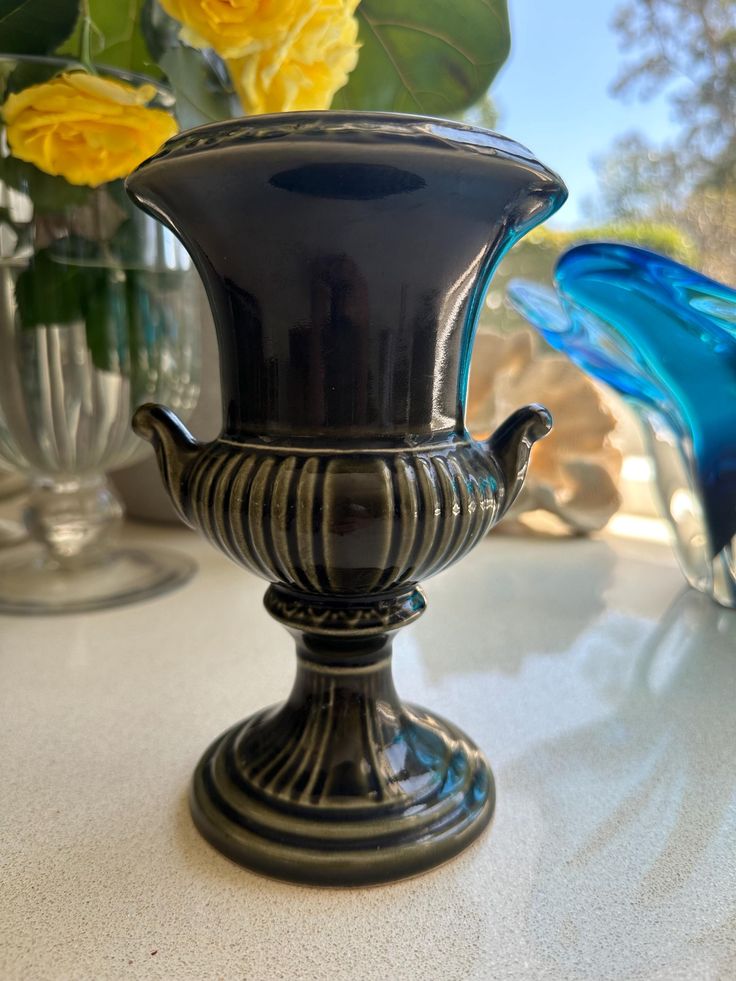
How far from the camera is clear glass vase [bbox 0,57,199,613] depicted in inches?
20.6

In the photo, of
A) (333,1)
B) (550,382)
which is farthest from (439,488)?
(550,382)

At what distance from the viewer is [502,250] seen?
1.02 ft

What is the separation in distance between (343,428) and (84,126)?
0.28m

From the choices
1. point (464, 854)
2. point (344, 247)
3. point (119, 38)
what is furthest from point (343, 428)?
point (119, 38)

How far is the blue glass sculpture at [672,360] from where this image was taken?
1.51 feet

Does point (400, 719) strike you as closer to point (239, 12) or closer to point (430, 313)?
point (430, 313)

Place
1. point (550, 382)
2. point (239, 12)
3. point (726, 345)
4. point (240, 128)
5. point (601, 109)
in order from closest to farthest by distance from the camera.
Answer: point (240, 128) < point (239, 12) < point (726, 345) < point (550, 382) < point (601, 109)

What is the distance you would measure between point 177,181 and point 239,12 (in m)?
0.17

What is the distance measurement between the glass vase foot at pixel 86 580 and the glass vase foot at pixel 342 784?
281 mm

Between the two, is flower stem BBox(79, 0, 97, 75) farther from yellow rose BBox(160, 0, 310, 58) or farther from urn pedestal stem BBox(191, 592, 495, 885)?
urn pedestal stem BBox(191, 592, 495, 885)

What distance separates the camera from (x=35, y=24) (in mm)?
478

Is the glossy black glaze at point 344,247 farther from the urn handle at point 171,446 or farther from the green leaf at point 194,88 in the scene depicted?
the green leaf at point 194,88

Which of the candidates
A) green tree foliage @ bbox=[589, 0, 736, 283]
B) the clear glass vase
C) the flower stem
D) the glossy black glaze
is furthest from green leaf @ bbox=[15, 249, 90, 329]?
green tree foliage @ bbox=[589, 0, 736, 283]

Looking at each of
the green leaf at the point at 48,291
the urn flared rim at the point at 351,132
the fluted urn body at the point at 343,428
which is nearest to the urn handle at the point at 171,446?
the fluted urn body at the point at 343,428
